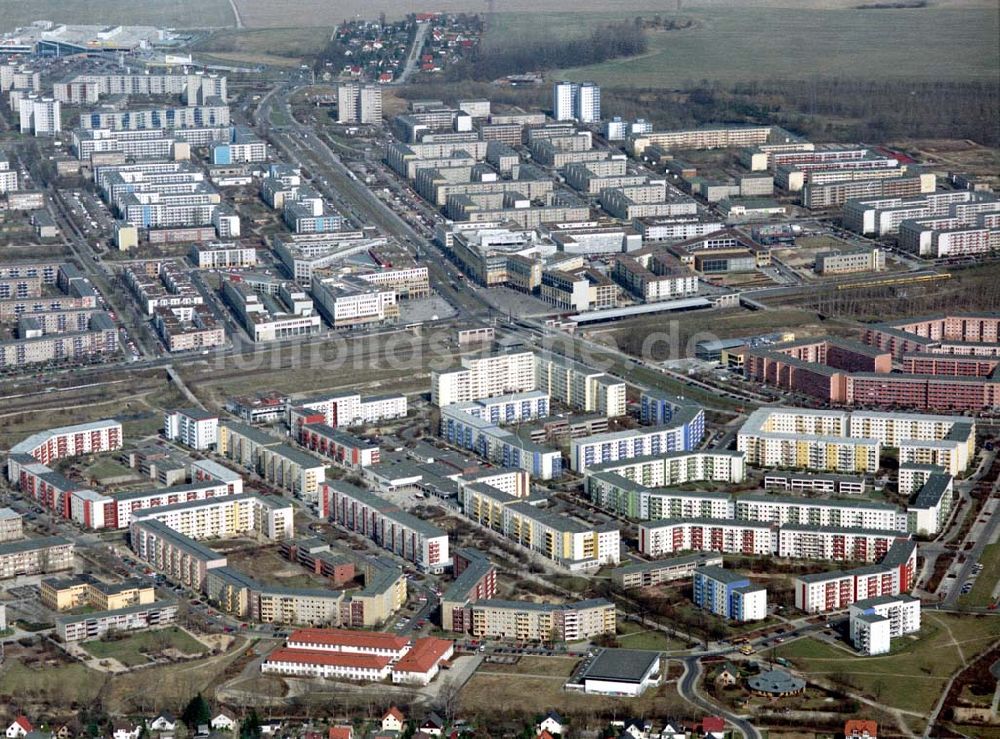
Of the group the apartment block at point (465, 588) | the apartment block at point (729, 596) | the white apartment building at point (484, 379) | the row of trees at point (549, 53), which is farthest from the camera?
the row of trees at point (549, 53)

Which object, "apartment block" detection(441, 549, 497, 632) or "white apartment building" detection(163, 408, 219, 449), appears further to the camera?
"white apartment building" detection(163, 408, 219, 449)

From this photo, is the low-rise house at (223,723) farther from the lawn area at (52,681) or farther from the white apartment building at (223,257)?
the white apartment building at (223,257)

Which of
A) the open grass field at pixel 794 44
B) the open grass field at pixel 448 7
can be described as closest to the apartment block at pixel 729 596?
the open grass field at pixel 794 44

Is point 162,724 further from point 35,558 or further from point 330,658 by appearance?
point 35,558

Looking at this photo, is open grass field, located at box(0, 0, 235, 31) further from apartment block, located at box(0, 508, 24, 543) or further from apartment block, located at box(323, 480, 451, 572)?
apartment block, located at box(0, 508, 24, 543)

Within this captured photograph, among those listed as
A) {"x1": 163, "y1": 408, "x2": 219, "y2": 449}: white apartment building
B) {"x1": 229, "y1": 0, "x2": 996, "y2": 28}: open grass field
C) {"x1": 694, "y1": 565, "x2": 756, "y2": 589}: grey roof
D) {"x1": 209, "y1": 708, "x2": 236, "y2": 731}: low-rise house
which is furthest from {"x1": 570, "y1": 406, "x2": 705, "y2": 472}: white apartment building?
{"x1": 229, "y1": 0, "x2": 996, "y2": 28}: open grass field
